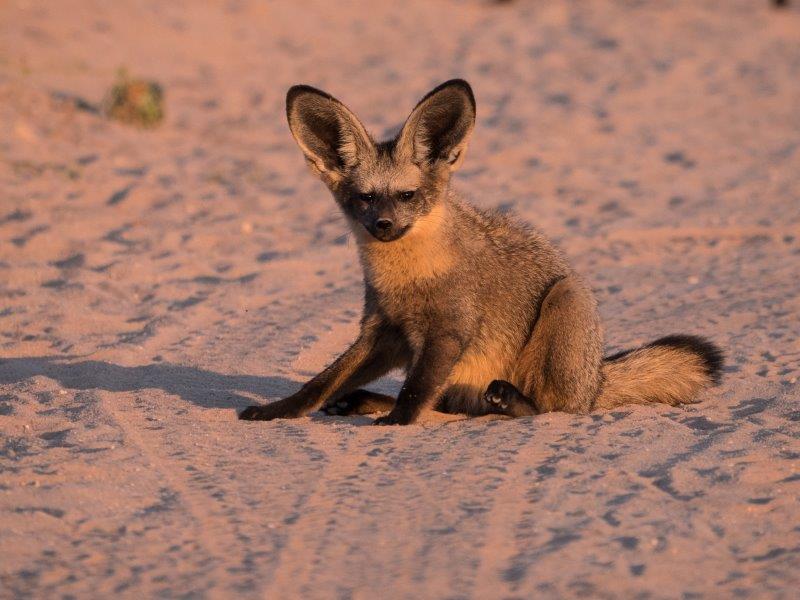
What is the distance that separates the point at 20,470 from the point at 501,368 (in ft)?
8.00

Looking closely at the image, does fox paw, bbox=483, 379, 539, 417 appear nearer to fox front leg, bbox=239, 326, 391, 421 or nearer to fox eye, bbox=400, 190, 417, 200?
fox front leg, bbox=239, 326, 391, 421

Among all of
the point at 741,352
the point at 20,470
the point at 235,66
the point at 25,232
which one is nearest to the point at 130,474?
the point at 20,470

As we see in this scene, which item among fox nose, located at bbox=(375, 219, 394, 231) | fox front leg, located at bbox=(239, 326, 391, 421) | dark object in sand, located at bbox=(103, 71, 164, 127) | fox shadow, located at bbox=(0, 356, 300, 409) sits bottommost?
fox shadow, located at bbox=(0, 356, 300, 409)

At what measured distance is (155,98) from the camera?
12.5 m

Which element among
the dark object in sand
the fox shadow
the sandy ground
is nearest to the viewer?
the sandy ground

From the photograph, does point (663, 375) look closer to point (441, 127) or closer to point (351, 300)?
point (441, 127)

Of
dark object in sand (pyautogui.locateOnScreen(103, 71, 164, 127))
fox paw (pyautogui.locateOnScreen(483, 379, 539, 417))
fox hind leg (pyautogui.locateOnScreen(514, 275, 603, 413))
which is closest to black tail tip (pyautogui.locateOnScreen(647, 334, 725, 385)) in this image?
fox hind leg (pyautogui.locateOnScreen(514, 275, 603, 413))

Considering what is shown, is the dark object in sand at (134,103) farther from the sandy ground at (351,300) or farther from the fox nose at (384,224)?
the fox nose at (384,224)

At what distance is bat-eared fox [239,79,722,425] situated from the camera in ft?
19.0

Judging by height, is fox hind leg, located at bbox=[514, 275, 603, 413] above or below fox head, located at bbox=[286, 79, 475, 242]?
below

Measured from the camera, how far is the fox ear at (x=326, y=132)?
5.92 metres

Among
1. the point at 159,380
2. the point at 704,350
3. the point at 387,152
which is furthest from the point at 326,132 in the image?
the point at 704,350

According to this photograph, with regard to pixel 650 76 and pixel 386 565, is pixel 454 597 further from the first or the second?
pixel 650 76

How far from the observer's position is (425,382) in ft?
18.5
